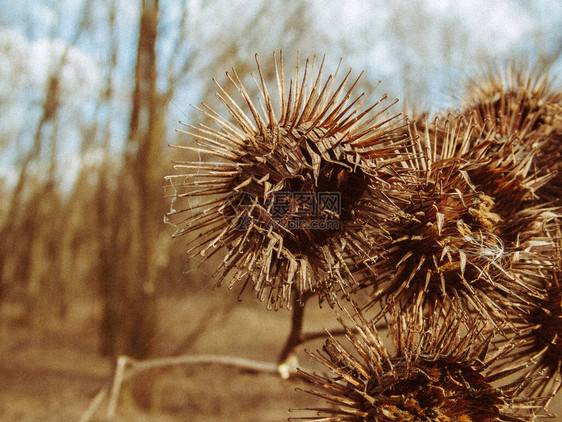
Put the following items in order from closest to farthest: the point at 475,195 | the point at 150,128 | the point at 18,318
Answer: the point at 475,195, the point at 150,128, the point at 18,318

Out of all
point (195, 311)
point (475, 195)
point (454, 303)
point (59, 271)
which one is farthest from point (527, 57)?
point (59, 271)

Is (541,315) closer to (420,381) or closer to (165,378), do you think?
(420,381)

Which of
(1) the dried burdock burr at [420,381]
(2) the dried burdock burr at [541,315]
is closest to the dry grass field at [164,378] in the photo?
(2) the dried burdock burr at [541,315]

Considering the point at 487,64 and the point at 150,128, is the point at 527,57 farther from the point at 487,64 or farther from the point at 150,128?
the point at 150,128

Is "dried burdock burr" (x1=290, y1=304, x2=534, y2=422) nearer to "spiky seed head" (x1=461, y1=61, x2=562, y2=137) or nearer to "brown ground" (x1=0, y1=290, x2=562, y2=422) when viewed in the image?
"spiky seed head" (x1=461, y1=61, x2=562, y2=137)

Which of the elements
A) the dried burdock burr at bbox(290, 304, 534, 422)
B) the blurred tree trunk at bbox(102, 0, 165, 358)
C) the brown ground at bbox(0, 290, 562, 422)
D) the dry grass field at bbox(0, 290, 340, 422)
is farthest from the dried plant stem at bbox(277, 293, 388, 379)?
the blurred tree trunk at bbox(102, 0, 165, 358)

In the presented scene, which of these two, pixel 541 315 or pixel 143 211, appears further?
pixel 143 211

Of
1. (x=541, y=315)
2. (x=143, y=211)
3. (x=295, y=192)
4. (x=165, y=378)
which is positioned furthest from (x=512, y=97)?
(x=165, y=378)
